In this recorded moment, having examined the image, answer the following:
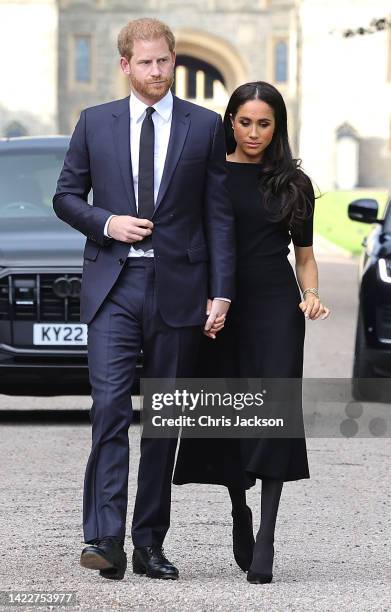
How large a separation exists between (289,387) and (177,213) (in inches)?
25.9

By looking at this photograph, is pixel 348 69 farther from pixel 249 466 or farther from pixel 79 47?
pixel 249 466

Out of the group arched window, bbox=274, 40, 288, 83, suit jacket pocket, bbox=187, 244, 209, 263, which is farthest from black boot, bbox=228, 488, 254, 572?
arched window, bbox=274, 40, 288, 83

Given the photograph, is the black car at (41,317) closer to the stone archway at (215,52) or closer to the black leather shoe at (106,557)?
the black leather shoe at (106,557)

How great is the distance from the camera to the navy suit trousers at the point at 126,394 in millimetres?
5113

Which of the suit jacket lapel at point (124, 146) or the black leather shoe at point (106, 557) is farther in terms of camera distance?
the suit jacket lapel at point (124, 146)

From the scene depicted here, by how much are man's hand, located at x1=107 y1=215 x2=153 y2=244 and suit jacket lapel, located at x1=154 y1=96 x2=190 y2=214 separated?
9cm

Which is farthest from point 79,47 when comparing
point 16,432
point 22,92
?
point 16,432

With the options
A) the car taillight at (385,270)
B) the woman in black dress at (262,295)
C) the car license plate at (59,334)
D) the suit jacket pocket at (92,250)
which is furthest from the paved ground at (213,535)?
the car taillight at (385,270)

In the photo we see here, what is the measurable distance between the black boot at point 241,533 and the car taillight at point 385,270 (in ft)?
17.6

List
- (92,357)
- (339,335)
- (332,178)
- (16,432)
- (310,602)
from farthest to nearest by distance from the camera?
(332,178) → (339,335) → (16,432) → (92,357) → (310,602)

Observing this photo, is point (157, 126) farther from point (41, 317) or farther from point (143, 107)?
point (41, 317)

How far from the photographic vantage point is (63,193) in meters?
5.35

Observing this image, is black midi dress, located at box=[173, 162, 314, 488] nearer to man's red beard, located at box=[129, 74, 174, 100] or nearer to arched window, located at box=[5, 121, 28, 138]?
man's red beard, located at box=[129, 74, 174, 100]

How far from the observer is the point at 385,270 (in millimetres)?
10711
